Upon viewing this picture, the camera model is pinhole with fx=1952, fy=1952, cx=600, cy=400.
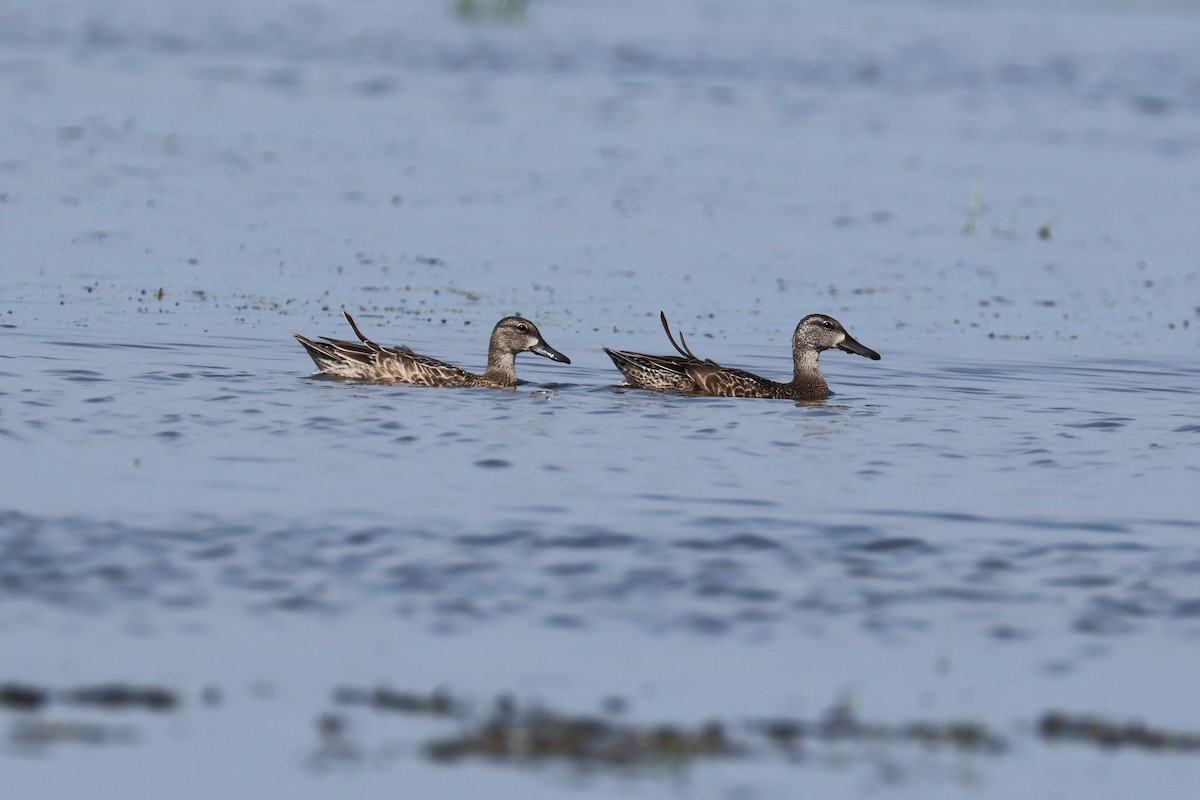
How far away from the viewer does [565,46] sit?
48906 millimetres

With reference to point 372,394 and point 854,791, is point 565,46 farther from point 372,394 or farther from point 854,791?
point 854,791

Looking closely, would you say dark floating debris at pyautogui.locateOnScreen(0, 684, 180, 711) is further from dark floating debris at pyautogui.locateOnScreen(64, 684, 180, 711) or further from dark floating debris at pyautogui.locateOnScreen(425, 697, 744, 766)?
dark floating debris at pyautogui.locateOnScreen(425, 697, 744, 766)

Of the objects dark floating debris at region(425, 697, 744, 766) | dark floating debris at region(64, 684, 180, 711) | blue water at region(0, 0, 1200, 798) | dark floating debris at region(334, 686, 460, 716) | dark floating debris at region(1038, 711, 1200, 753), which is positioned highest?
blue water at region(0, 0, 1200, 798)

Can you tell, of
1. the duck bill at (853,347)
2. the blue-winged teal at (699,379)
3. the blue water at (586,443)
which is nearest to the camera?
the blue water at (586,443)

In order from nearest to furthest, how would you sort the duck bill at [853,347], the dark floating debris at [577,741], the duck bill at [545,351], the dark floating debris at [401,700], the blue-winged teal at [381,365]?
the dark floating debris at [577,741], the dark floating debris at [401,700], the blue-winged teal at [381,365], the duck bill at [545,351], the duck bill at [853,347]

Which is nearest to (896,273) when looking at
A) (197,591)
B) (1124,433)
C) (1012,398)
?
(1012,398)

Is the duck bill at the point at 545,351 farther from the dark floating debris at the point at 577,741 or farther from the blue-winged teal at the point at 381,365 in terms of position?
the dark floating debris at the point at 577,741

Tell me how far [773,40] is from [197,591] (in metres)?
47.0

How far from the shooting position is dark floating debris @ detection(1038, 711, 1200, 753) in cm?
765

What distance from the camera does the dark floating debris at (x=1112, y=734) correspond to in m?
7.65

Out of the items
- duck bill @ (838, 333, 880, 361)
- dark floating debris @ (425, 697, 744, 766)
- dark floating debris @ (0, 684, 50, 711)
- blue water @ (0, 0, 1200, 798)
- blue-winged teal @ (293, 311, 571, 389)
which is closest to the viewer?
dark floating debris @ (425, 697, 744, 766)

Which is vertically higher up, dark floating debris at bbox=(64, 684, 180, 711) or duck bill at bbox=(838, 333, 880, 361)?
A: duck bill at bbox=(838, 333, 880, 361)

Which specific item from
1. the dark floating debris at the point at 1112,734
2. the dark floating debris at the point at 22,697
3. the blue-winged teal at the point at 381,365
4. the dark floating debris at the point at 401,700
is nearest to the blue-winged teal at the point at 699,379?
the blue-winged teal at the point at 381,365

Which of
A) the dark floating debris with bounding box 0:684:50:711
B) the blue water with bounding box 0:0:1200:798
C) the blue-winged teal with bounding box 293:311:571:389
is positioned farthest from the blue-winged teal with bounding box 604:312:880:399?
the dark floating debris with bounding box 0:684:50:711
